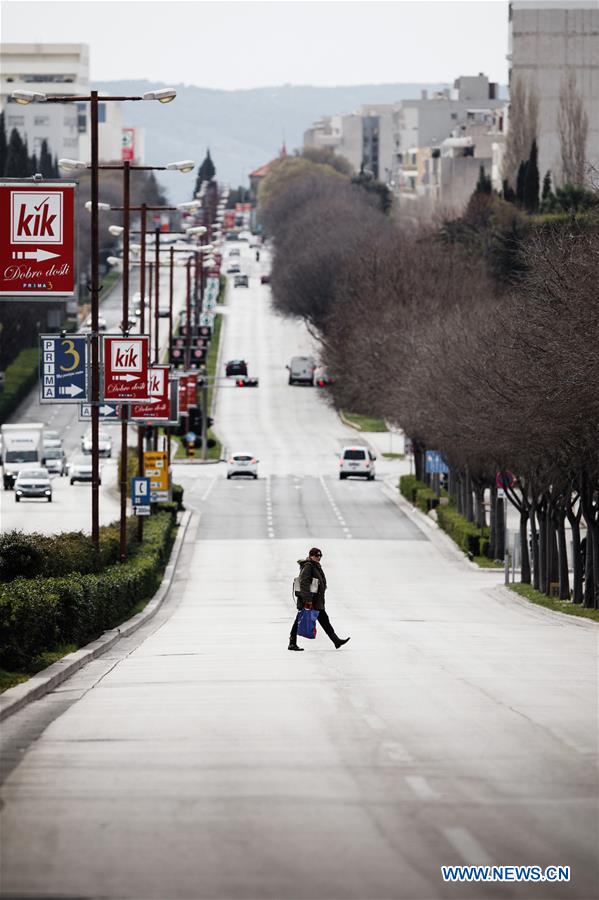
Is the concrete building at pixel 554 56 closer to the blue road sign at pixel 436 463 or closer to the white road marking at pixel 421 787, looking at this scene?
the blue road sign at pixel 436 463

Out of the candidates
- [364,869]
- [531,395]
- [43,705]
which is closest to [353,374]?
[531,395]

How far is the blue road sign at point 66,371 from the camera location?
33750 millimetres

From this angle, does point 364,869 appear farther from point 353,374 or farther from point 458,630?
point 353,374

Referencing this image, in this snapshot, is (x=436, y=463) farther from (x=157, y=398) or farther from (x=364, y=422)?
(x=364, y=422)

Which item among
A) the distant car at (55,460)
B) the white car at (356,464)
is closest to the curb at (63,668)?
the white car at (356,464)

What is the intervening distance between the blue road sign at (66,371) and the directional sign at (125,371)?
2090 mm

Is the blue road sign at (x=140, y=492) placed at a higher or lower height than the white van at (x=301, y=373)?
lower

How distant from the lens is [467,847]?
10047mm

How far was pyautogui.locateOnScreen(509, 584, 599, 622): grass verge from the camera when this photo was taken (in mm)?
41312

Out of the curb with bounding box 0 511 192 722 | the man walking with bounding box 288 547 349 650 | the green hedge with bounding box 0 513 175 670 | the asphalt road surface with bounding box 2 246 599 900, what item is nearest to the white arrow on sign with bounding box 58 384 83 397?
the green hedge with bounding box 0 513 175 670

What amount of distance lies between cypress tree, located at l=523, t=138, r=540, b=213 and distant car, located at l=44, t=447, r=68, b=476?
1339 inches

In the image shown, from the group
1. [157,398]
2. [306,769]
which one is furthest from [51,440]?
[306,769]

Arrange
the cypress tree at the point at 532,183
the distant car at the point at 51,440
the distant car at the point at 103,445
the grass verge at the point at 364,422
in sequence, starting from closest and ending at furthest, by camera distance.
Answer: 1. the distant car at the point at 103,445
2. the distant car at the point at 51,440
3. the cypress tree at the point at 532,183
4. the grass verge at the point at 364,422

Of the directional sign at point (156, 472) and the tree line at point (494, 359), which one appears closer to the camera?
the tree line at point (494, 359)
